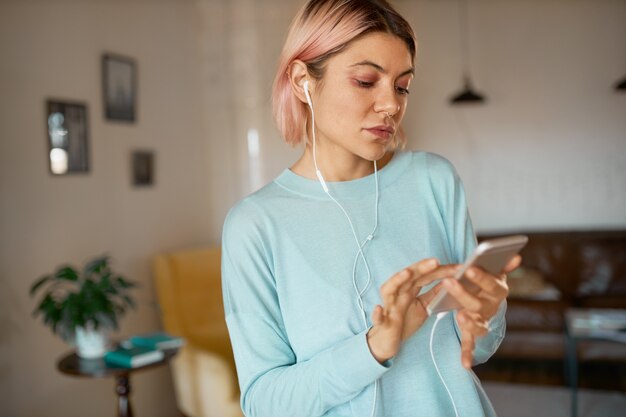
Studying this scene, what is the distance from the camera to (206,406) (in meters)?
3.00

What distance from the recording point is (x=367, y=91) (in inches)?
37.1

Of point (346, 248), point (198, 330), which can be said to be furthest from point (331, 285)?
point (198, 330)

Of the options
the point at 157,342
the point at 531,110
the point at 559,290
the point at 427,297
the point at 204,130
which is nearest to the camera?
the point at 427,297

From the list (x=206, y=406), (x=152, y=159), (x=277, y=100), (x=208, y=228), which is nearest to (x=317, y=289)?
(x=277, y=100)

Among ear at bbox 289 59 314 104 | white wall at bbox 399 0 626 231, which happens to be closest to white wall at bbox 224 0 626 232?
white wall at bbox 399 0 626 231

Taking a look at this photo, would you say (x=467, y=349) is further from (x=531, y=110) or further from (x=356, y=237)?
(x=531, y=110)

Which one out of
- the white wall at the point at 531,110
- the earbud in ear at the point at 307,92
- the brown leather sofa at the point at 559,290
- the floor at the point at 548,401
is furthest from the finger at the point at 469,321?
the white wall at the point at 531,110

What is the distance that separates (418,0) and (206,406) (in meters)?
3.55

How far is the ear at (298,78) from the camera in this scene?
1008mm

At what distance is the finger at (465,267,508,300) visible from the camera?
30.3 inches

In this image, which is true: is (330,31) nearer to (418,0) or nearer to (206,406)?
(206,406)

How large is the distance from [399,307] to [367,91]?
0.33 metres

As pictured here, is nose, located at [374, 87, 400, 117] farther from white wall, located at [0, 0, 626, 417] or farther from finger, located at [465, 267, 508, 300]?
white wall, located at [0, 0, 626, 417]

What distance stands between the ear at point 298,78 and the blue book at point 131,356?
5.85 feet
